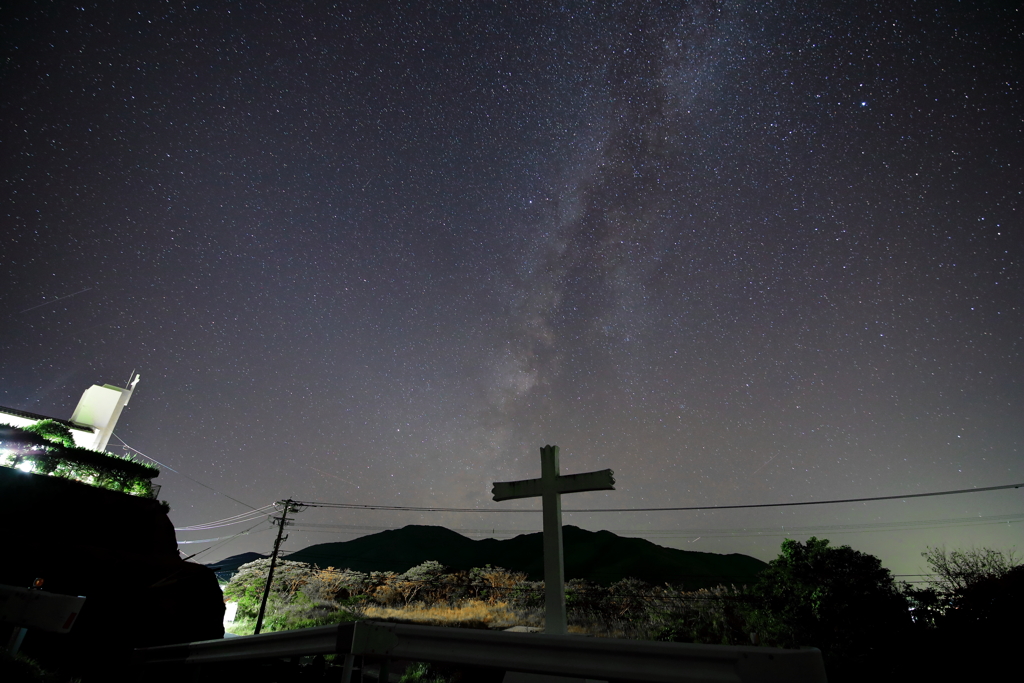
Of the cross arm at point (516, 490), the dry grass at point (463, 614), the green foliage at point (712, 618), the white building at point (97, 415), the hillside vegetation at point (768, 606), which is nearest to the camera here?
the cross arm at point (516, 490)

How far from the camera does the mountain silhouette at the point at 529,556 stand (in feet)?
341

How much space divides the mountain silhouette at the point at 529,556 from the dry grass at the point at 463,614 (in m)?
63.7

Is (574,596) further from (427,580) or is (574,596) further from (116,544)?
(116,544)

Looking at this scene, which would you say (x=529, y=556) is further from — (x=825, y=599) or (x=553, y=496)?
(x=553, y=496)

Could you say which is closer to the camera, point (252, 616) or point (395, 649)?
point (395, 649)

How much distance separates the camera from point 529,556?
132750mm

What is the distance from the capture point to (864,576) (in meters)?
23.7

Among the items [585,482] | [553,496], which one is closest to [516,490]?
[553,496]

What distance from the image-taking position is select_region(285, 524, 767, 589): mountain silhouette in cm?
10388

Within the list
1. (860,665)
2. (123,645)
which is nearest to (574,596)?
(860,665)

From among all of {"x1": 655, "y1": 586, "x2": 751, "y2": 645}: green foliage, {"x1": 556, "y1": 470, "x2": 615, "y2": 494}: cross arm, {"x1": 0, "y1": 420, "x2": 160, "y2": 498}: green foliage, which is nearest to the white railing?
{"x1": 556, "y1": 470, "x2": 615, "y2": 494}: cross arm

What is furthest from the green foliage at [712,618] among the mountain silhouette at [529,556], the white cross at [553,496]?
the mountain silhouette at [529,556]

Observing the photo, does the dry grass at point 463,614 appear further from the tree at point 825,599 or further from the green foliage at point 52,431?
the green foliage at point 52,431

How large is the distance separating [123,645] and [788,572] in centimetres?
2837
